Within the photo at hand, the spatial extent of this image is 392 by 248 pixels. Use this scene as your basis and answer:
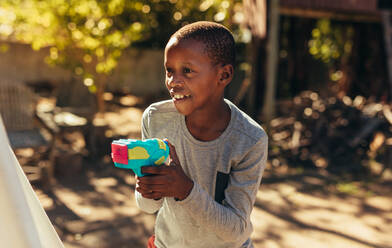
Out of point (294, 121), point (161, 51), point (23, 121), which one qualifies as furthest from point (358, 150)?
point (161, 51)

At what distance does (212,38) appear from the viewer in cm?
138

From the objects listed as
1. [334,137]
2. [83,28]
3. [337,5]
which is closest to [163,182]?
[83,28]

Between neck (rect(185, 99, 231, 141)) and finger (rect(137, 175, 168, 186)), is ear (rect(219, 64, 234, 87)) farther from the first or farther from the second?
finger (rect(137, 175, 168, 186))

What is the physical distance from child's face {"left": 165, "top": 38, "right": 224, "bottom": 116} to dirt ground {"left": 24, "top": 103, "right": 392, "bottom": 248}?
9.13 feet

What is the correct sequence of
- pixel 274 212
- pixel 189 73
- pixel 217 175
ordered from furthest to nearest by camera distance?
1. pixel 274 212
2. pixel 217 175
3. pixel 189 73

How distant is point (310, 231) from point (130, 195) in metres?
2.19

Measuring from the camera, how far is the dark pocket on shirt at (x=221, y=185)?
1469mm

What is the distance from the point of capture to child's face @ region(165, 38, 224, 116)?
4.46 feet

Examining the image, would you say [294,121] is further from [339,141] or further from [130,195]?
[130,195]

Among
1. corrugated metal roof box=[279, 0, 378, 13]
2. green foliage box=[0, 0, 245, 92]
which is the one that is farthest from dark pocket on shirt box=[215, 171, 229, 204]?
corrugated metal roof box=[279, 0, 378, 13]

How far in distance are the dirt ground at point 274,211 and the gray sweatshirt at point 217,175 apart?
98.7 inches

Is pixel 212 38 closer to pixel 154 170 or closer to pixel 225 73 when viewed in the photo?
pixel 225 73

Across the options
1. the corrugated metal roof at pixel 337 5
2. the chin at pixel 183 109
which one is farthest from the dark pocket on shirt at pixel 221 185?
the corrugated metal roof at pixel 337 5

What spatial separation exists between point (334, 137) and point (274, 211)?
2.49m
